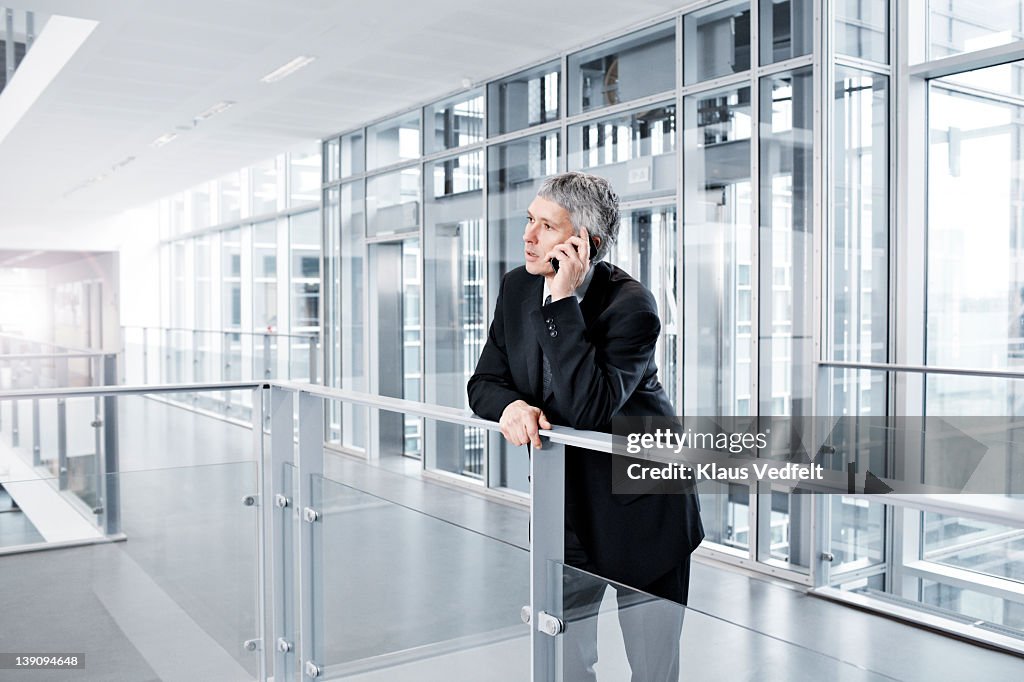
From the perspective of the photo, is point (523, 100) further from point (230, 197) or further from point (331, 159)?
point (230, 197)

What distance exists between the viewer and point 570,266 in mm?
1879

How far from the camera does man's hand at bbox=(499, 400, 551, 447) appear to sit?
1.78 m

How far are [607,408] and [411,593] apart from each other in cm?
93

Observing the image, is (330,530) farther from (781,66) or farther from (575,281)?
(781,66)

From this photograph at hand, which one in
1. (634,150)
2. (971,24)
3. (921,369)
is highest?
(971,24)

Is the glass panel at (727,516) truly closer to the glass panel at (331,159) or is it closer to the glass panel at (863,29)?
the glass panel at (863,29)

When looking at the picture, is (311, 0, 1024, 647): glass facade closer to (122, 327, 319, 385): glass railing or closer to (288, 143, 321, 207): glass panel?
(122, 327, 319, 385): glass railing

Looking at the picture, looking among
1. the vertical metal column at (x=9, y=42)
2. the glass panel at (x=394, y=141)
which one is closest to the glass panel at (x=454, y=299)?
the glass panel at (x=394, y=141)

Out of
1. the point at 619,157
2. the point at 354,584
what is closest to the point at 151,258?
the point at 619,157

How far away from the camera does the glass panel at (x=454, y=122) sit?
737cm

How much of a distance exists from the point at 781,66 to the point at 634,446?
3.89 m

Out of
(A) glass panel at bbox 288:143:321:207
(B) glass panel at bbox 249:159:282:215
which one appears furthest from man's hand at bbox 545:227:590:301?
(B) glass panel at bbox 249:159:282:215

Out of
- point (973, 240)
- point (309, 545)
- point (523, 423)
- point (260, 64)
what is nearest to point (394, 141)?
point (260, 64)

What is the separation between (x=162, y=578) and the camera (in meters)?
2.97
